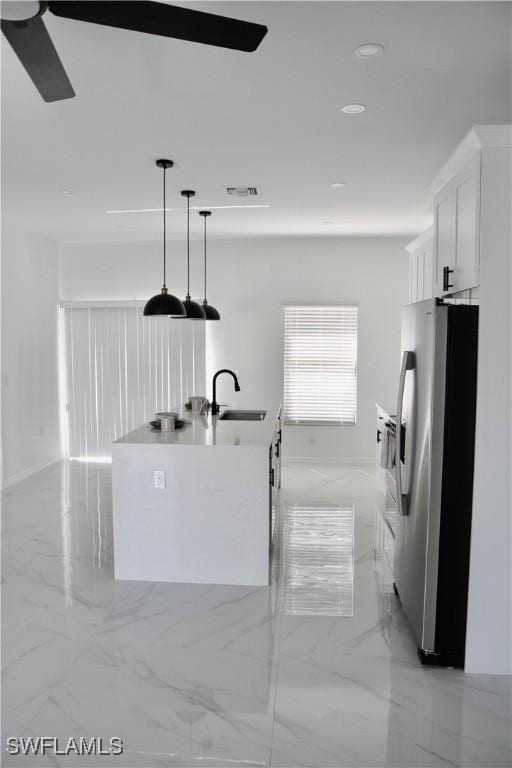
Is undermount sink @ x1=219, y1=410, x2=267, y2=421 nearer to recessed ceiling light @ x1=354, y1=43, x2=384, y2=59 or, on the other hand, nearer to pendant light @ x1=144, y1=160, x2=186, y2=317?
pendant light @ x1=144, y1=160, x2=186, y2=317

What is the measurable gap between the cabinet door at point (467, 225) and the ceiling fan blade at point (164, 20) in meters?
1.32

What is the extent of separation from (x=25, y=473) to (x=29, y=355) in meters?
1.34

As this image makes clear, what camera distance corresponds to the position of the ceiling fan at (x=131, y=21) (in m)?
1.65

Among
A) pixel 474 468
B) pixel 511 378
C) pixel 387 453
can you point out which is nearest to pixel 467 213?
pixel 511 378

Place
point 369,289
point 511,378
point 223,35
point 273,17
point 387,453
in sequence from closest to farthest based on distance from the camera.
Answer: point 223,35 < point 273,17 < point 511,378 < point 387,453 < point 369,289

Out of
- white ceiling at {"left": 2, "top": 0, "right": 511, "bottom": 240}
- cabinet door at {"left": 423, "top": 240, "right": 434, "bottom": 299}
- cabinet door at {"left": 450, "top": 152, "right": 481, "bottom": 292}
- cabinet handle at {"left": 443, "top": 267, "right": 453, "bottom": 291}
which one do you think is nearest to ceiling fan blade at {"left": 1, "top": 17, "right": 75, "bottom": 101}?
white ceiling at {"left": 2, "top": 0, "right": 511, "bottom": 240}

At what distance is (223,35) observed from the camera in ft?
5.77

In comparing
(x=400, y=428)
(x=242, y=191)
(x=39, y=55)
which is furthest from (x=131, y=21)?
(x=242, y=191)

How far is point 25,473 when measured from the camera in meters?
6.46

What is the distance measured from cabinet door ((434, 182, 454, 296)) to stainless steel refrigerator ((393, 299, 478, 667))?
0.50m

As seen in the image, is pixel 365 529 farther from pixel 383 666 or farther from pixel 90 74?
Answer: pixel 90 74

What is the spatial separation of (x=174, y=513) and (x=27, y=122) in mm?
2484

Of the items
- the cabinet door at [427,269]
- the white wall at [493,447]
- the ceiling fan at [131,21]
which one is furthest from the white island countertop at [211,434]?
the ceiling fan at [131,21]

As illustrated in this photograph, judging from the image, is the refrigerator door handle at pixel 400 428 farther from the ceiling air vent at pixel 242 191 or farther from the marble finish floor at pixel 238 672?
the ceiling air vent at pixel 242 191
